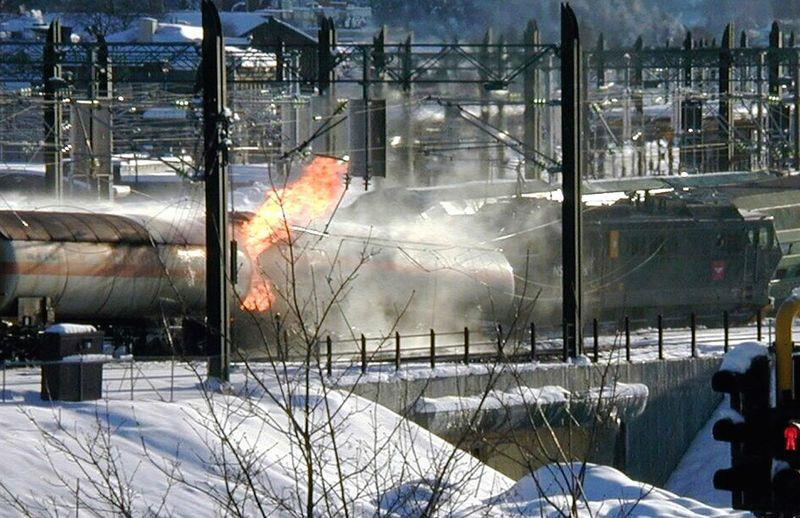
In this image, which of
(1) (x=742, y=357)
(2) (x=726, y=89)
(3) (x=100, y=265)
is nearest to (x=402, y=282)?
(3) (x=100, y=265)

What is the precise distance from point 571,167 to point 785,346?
59.3 ft

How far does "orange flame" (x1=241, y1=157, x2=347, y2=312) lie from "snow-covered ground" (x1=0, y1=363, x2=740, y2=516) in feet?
23.3

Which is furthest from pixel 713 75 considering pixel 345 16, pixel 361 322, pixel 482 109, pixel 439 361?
pixel 439 361

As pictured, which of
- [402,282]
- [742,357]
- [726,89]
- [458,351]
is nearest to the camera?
[742,357]

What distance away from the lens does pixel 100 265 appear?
31.1m

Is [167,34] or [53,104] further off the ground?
[167,34]

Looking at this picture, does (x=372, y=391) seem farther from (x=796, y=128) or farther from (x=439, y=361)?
(x=796, y=128)

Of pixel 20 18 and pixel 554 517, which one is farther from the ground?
pixel 20 18

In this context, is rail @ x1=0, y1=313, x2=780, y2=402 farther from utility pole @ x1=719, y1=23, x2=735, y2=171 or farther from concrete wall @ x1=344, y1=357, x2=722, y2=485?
utility pole @ x1=719, y1=23, x2=735, y2=171

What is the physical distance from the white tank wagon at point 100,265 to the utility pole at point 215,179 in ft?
12.3

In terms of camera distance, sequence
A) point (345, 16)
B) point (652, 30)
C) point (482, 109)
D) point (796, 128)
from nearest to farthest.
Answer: point (796, 128) → point (482, 109) → point (652, 30) → point (345, 16)

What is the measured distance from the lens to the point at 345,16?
307 feet

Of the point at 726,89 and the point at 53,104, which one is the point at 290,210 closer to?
the point at 53,104

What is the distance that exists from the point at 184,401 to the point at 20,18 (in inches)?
3154
